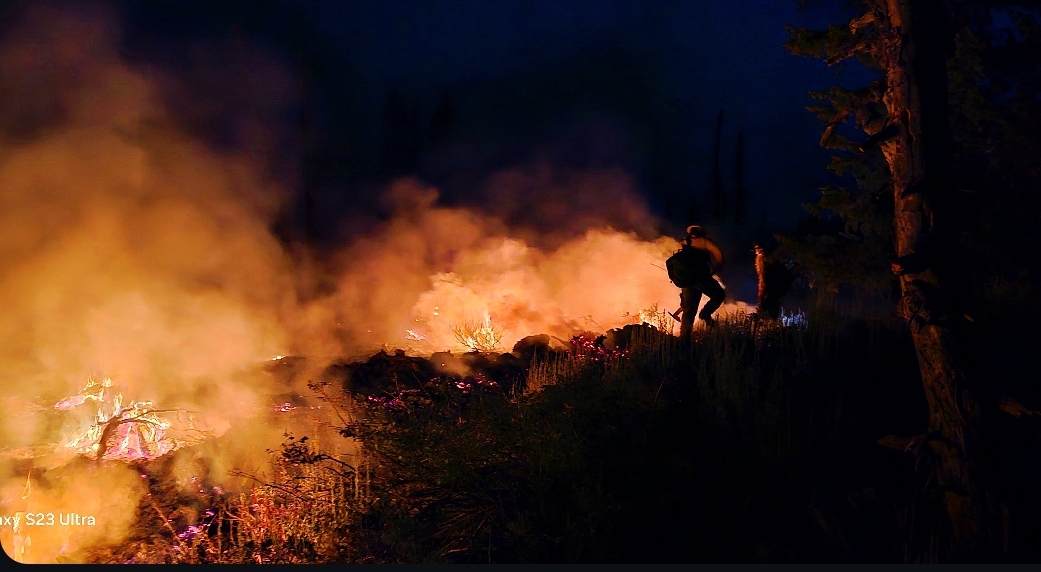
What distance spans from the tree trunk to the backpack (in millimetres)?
4735

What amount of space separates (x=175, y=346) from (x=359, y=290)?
209 inches

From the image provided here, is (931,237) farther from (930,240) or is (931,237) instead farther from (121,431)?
(121,431)

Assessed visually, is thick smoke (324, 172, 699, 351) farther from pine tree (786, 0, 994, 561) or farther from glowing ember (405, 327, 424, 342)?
pine tree (786, 0, 994, 561)

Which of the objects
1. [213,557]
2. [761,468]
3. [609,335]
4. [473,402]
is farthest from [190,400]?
[761,468]

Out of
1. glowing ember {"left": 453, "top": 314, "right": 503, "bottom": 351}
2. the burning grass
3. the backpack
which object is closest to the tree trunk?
the burning grass

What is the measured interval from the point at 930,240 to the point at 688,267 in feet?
16.0

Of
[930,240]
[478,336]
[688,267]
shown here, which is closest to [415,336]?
[478,336]

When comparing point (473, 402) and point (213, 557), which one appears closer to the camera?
point (213, 557)

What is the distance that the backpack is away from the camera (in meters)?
8.44

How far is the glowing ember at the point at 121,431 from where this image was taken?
20.5 ft

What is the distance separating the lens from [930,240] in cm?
355

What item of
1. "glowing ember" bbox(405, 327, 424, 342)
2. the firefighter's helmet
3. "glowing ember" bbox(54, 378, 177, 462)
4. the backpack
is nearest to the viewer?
"glowing ember" bbox(54, 378, 177, 462)

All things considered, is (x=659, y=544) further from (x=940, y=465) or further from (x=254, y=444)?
(x=254, y=444)

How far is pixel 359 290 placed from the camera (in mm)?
13578
